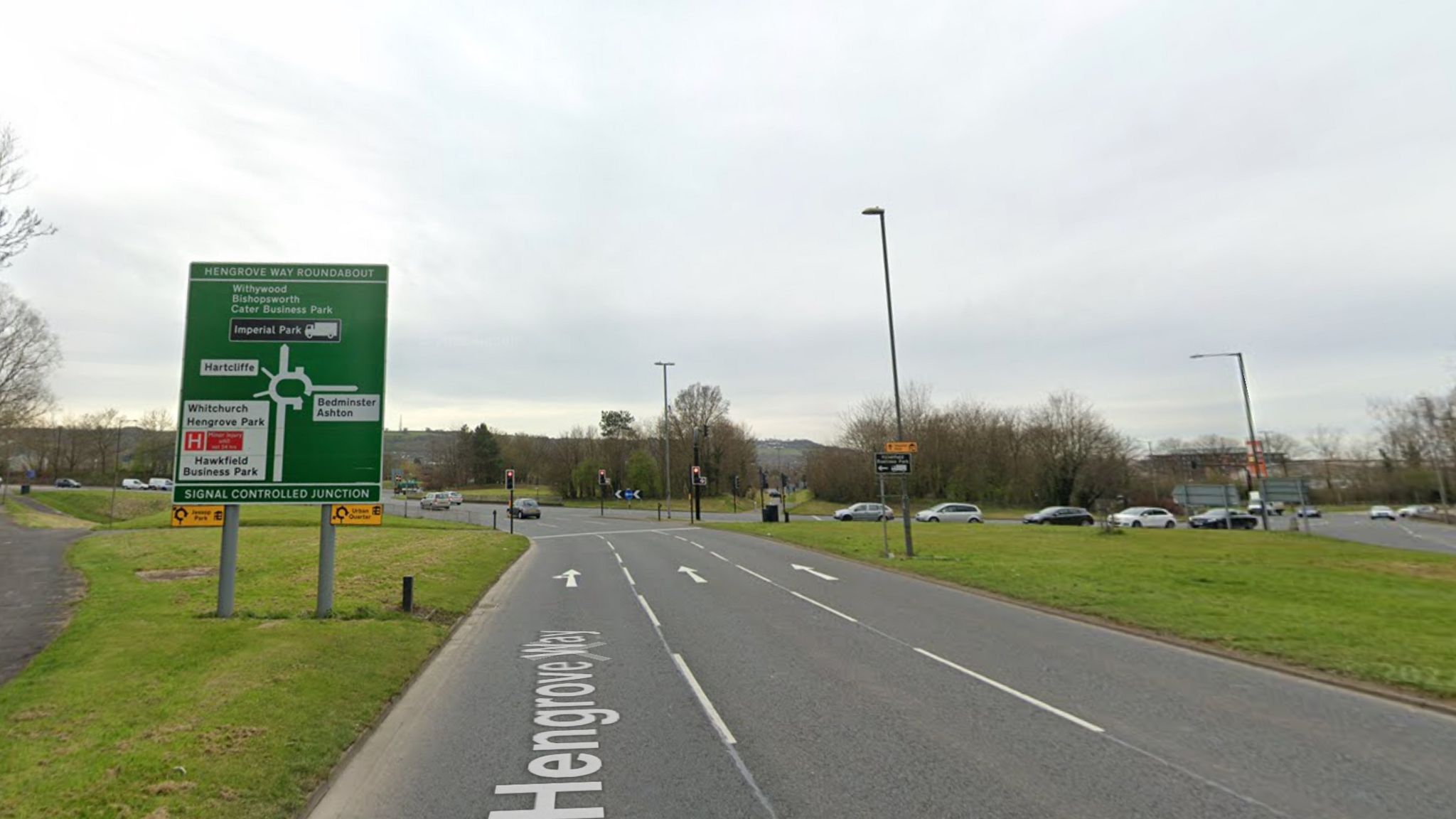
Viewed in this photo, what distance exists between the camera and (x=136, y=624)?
11633 millimetres

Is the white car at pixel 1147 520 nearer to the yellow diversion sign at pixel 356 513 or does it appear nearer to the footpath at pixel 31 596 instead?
the yellow diversion sign at pixel 356 513

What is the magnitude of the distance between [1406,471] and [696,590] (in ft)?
352

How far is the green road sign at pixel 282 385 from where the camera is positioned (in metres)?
12.4

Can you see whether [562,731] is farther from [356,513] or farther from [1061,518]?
[1061,518]

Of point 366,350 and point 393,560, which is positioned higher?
point 366,350

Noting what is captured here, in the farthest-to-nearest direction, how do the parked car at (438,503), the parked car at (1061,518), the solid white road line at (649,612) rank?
the parked car at (438,503) → the parked car at (1061,518) → the solid white road line at (649,612)

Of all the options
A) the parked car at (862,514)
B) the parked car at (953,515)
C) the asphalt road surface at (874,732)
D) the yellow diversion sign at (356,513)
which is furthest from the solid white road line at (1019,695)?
the parked car at (953,515)

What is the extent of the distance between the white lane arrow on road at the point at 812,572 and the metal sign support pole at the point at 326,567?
11.5 m

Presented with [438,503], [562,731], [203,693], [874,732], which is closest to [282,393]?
[203,693]

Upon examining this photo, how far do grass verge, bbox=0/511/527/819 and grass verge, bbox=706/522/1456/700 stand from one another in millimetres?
11773

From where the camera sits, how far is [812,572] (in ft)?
66.5

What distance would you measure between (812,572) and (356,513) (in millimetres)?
12181

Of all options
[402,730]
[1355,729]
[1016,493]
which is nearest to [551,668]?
[402,730]

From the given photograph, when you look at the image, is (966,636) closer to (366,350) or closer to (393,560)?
(366,350)
